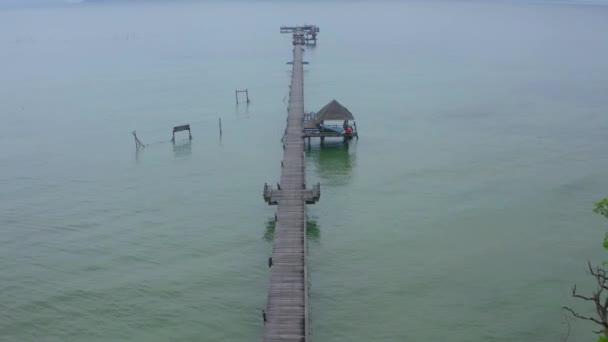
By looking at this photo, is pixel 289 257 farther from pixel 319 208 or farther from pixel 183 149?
pixel 183 149

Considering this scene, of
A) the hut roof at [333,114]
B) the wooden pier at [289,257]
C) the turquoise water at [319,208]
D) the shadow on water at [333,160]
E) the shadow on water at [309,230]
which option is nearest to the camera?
the wooden pier at [289,257]

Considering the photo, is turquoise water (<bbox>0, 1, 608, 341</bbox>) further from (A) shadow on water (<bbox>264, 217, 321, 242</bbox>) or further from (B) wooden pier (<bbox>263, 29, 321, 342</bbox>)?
(B) wooden pier (<bbox>263, 29, 321, 342</bbox>)

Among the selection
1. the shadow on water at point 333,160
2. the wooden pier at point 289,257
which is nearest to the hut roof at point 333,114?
the shadow on water at point 333,160

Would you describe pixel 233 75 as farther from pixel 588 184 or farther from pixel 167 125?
pixel 588 184

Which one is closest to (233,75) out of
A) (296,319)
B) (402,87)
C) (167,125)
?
(402,87)

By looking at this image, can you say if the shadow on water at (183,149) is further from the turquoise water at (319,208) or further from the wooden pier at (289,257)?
the wooden pier at (289,257)
